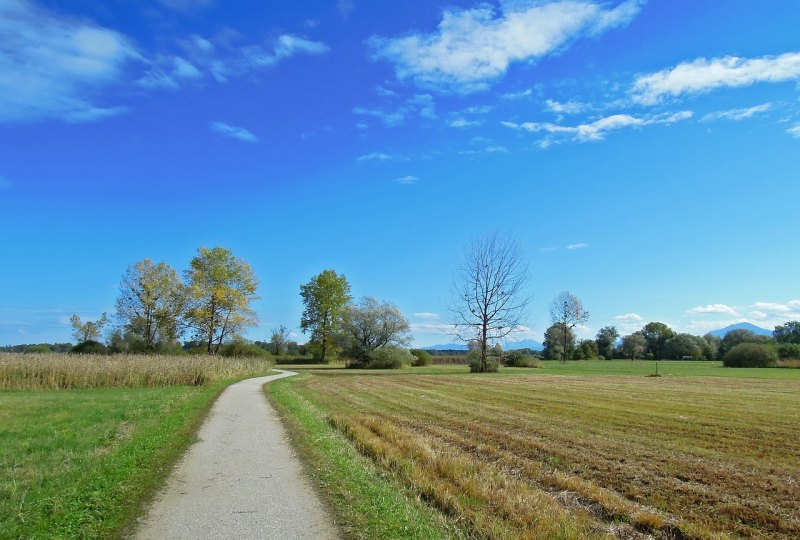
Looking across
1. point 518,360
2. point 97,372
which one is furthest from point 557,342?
point 97,372

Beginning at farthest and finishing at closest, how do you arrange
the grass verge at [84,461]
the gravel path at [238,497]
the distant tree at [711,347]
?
the distant tree at [711,347] → the grass verge at [84,461] → the gravel path at [238,497]

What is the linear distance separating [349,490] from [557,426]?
728cm

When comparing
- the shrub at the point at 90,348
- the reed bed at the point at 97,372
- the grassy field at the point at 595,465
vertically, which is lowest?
the grassy field at the point at 595,465

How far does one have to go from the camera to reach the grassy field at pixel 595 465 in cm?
596

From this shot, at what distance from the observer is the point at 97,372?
24641 mm

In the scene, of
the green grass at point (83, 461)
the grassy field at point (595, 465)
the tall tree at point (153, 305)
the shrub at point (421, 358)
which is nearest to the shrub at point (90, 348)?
the tall tree at point (153, 305)

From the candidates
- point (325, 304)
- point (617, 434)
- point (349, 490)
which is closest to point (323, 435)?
point (349, 490)

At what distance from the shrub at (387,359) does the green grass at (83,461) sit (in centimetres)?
4066

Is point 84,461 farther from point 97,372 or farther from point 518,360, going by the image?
point 518,360

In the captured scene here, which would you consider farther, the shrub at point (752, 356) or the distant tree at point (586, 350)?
the distant tree at point (586, 350)

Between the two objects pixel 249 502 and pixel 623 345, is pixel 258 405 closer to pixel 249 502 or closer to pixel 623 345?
pixel 249 502

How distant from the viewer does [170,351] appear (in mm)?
48344

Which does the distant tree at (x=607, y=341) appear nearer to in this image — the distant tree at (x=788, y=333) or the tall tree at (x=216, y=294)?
the distant tree at (x=788, y=333)

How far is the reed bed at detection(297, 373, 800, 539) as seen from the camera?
19.5ft
